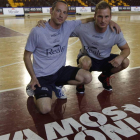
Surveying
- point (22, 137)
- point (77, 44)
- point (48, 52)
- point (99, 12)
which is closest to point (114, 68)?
point (99, 12)

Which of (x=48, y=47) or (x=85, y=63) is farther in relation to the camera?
(x=85, y=63)

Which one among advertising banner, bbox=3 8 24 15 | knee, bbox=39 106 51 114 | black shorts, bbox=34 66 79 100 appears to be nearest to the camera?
knee, bbox=39 106 51 114

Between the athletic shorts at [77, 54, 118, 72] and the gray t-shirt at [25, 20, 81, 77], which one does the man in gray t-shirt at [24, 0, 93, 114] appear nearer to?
the gray t-shirt at [25, 20, 81, 77]

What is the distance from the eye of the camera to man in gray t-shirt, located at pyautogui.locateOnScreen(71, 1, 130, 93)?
246 cm

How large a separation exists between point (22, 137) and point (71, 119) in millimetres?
543

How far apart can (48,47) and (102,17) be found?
74 cm

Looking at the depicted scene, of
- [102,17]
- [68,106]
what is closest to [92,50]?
[102,17]

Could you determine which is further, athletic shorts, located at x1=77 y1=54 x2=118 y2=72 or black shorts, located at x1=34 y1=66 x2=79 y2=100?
athletic shorts, located at x1=77 y1=54 x2=118 y2=72

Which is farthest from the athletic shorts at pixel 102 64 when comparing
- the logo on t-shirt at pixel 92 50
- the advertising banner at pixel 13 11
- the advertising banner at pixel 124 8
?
the advertising banner at pixel 124 8

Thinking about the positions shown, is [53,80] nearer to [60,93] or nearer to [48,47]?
[60,93]

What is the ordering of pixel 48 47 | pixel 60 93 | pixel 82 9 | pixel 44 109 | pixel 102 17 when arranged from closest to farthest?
pixel 44 109
pixel 48 47
pixel 102 17
pixel 60 93
pixel 82 9

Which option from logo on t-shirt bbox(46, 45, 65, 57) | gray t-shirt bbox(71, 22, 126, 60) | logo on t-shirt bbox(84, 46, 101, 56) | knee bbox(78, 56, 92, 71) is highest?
gray t-shirt bbox(71, 22, 126, 60)

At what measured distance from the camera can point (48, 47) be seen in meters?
2.32

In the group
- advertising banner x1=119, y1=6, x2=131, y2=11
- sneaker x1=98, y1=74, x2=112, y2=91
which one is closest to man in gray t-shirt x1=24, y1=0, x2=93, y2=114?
sneaker x1=98, y1=74, x2=112, y2=91
